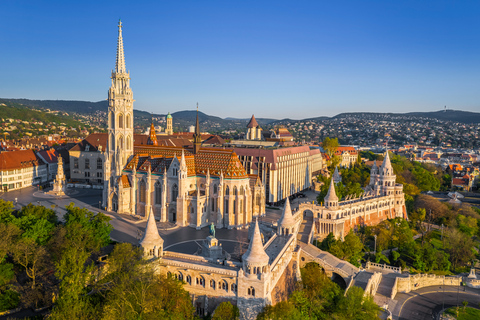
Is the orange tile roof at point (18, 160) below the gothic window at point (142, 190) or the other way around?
the other way around

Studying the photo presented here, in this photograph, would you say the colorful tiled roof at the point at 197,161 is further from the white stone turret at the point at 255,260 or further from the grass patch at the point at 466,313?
the grass patch at the point at 466,313

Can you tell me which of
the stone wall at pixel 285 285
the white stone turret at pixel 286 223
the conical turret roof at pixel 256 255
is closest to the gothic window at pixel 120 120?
the white stone turret at pixel 286 223

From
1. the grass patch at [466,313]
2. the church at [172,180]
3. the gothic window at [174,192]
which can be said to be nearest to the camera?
the grass patch at [466,313]

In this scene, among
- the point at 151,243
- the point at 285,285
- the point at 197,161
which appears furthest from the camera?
the point at 197,161

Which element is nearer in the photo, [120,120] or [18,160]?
[120,120]

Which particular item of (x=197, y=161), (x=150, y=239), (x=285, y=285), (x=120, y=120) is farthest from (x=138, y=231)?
(x=120, y=120)

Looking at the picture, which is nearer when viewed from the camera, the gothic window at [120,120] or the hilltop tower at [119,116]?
the hilltop tower at [119,116]

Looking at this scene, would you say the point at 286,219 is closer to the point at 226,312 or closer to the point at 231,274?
the point at 231,274
